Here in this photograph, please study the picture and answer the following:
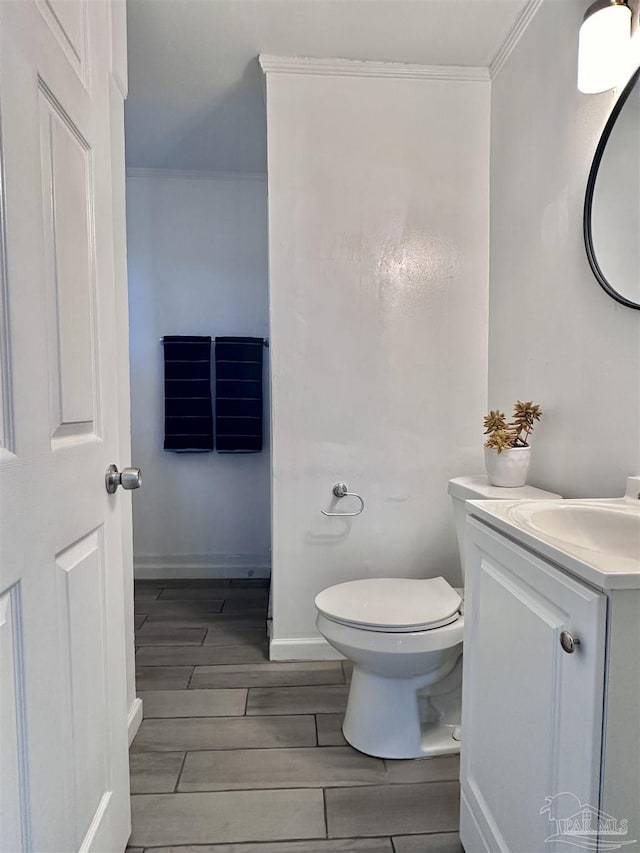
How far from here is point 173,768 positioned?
1.39m

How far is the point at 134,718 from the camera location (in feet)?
4.99

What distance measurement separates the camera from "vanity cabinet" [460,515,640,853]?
0.64 meters

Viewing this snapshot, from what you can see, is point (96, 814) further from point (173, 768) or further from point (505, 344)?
point (505, 344)

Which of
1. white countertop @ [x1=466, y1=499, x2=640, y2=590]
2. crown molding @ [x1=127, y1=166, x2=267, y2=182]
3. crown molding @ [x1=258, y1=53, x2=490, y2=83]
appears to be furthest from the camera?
crown molding @ [x1=127, y1=166, x2=267, y2=182]

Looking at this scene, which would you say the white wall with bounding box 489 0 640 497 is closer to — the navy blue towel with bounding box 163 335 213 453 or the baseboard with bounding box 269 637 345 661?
the baseboard with bounding box 269 637 345 661

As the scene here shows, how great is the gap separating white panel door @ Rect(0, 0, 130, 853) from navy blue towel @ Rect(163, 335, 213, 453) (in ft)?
5.57

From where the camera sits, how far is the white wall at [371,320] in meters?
1.87

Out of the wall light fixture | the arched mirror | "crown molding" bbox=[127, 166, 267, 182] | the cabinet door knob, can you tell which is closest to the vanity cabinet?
the cabinet door knob

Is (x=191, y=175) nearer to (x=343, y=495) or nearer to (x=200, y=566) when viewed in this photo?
(x=343, y=495)

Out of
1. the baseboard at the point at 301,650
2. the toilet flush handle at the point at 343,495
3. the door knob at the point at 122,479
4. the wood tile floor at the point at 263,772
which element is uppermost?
the door knob at the point at 122,479

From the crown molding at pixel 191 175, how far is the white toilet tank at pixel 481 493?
2.20 metres

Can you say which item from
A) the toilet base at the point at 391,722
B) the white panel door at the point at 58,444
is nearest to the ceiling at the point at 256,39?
the white panel door at the point at 58,444

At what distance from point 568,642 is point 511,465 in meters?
0.84

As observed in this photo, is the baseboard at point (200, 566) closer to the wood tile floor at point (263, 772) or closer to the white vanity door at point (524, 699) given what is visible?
the wood tile floor at point (263, 772)
